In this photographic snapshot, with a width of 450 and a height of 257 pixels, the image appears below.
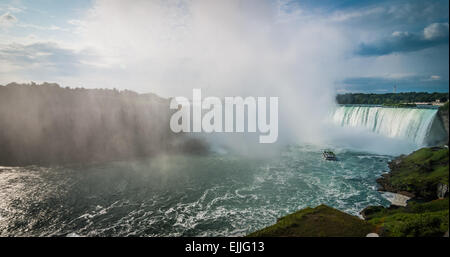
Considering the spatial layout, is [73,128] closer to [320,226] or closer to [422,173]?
[320,226]

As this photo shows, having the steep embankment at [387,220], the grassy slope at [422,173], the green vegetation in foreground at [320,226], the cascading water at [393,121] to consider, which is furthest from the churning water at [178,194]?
the cascading water at [393,121]

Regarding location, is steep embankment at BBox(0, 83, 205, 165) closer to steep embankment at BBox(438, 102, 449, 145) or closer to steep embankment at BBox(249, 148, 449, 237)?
steep embankment at BBox(249, 148, 449, 237)

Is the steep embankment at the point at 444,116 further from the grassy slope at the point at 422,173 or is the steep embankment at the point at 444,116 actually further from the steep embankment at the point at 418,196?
A: the grassy slope at the point at 422,173

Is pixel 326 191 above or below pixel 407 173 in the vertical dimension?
below

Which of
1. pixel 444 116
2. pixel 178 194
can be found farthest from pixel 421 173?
pixel 178 194

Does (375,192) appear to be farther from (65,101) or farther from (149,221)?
(65,101)

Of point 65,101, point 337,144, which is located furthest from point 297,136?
point 65,101
